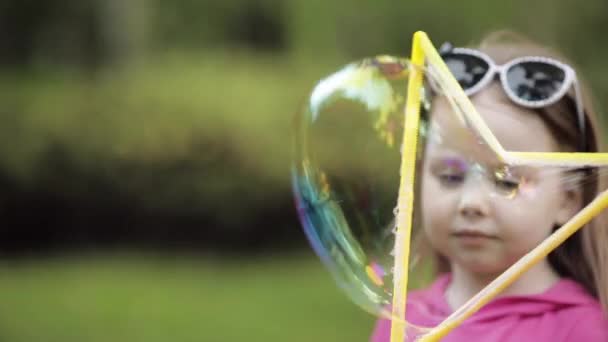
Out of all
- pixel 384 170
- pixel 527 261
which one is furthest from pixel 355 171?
pixel 527 261

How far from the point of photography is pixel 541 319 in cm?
239

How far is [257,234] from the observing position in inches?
346

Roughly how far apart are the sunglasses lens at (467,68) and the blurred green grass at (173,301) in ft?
12.3

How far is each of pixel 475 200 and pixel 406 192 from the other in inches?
5.4

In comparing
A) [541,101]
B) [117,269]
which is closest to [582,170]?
[541,101]

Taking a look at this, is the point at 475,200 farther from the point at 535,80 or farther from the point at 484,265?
the point at 535,80

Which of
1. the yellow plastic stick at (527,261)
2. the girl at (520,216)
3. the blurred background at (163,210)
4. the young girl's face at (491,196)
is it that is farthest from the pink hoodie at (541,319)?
the blurred background at (163,210)

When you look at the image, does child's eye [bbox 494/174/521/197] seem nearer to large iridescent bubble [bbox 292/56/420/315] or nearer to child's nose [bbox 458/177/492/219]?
child's nose [bbox 458/177/492/219]

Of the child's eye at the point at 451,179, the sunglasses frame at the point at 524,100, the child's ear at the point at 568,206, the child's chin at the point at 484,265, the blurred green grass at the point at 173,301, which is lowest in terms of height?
the blurred green grass at the point at 173,301

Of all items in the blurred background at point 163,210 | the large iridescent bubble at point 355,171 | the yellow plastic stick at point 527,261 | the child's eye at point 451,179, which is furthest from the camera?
the blurred background at point 163,210

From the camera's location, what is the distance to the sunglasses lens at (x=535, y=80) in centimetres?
232

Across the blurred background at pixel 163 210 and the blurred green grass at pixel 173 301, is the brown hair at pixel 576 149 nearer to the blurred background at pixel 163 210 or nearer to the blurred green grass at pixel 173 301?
the blurred green grass at pixel 173 301

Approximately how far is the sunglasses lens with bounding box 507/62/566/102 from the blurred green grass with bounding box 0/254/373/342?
3.77 m

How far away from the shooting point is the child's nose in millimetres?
2250
